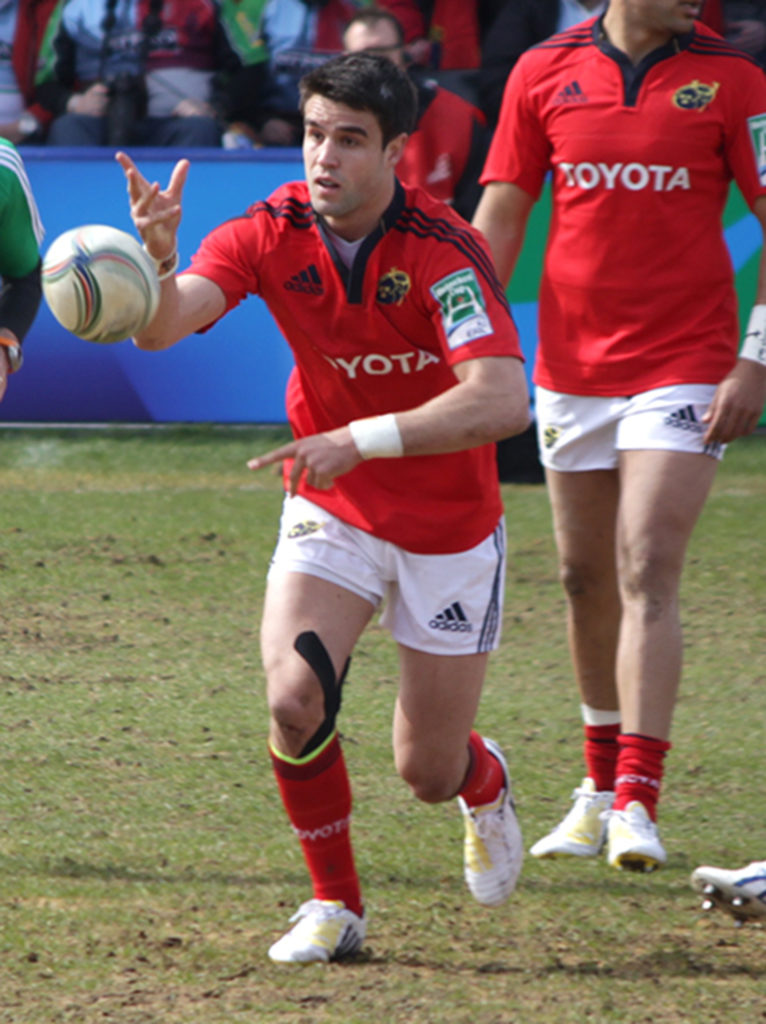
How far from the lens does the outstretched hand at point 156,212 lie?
361 cm

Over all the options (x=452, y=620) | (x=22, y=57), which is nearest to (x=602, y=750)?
(x=452, y=620)

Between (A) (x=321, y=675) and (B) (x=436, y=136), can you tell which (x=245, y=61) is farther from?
(A) (x=321, y=675)

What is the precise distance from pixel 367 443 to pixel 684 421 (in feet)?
4.04

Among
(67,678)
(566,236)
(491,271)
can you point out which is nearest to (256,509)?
(67,678)

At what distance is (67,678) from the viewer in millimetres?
6082

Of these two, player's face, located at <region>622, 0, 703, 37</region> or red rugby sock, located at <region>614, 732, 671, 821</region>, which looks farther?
player's face, located at <region>622, 0, 703, 37</region>

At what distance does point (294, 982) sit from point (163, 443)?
726 centimetres

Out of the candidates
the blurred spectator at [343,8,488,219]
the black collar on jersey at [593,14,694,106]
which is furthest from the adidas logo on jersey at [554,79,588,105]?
the blurred spectator at [343,8,488,219]

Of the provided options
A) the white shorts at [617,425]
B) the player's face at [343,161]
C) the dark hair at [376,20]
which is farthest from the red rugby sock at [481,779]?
the dark hair at [376,20]

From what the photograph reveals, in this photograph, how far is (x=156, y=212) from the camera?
3645mm

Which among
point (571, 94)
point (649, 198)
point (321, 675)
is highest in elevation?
point (571, 94)

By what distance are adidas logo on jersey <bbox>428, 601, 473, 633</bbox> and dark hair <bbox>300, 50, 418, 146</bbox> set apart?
3.91ft

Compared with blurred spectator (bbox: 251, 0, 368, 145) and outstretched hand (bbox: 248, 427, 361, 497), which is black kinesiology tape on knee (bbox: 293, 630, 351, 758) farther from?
blurred spectator (bbox: 251, 0, 368, 145)

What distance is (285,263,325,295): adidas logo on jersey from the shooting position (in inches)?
154
